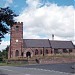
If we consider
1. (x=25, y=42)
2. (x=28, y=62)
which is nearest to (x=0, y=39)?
(x=28, y=62)

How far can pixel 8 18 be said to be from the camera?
18594 millimetres

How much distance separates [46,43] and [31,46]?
677 cm

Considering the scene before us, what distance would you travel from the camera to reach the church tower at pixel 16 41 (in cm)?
9750

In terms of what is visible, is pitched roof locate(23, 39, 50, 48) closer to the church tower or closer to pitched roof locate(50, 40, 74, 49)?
pitched roof locate(50, 40, 74, 49)

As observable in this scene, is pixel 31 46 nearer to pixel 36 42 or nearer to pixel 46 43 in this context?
pixel 36 42

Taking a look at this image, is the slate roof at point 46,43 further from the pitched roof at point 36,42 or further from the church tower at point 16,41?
the church tower at point 16,41

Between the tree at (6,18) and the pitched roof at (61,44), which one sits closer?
the tree at (6,18)

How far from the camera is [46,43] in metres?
108

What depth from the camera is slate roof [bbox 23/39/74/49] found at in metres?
105

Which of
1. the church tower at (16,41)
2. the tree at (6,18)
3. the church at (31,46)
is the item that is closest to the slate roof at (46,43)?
the church at (31,46)

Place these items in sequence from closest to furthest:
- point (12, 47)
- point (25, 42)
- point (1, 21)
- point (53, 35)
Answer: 1. point (1, 21)
2. point (12, 47)
3. point (25, 42)
4. point (53, 35)

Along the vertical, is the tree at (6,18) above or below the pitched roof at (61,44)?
below

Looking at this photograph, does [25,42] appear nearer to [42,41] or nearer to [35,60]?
[42,41]

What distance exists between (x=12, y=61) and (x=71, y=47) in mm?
34810
